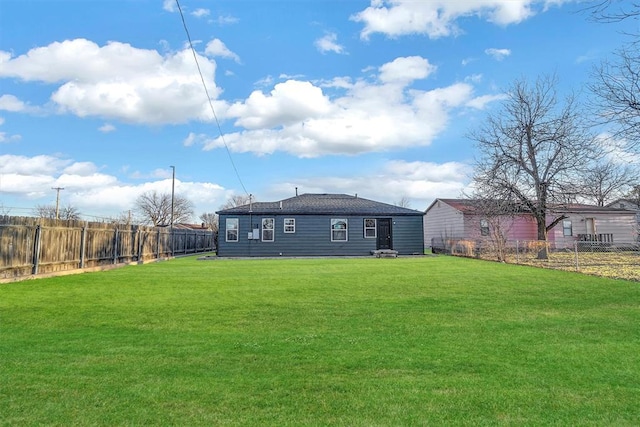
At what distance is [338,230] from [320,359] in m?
18.4

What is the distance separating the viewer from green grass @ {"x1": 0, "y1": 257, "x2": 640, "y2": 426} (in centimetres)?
270

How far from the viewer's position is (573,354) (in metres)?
3.96

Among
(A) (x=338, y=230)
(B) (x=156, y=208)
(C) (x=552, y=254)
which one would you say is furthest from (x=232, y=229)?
(B) (x=156, y=208)

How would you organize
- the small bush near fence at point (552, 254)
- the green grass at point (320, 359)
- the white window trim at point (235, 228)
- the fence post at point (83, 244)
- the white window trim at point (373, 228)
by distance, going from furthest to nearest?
the white window trim at point (373, 228) < the white window trim at point (235, 228) < the small bush near fence at point (552, 254) < the fence post at point (83, 244) < the green grass at point (320, 359)

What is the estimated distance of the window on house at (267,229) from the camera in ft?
71.6

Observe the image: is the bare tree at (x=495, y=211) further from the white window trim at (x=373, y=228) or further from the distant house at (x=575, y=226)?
the white window trim at (x=373, y=228)

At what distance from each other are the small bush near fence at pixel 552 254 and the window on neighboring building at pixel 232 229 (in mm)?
11966

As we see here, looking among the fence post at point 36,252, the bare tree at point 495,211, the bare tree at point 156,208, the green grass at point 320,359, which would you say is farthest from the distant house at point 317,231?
the bare tree at point 156,208

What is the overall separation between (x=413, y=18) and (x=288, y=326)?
9.00m

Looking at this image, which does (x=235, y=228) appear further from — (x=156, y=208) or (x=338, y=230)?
(x=156, y=208)

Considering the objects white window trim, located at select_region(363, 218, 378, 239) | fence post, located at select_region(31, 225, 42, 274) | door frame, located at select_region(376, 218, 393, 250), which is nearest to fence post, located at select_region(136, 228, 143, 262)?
fence post, located at select_region(31, 225, 42, 274)

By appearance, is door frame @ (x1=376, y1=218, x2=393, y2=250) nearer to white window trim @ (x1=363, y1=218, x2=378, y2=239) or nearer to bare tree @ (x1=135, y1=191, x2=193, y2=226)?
white window trim @ (x1=363, y1=218, x2=378, y2=239)

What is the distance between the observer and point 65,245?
11.4m

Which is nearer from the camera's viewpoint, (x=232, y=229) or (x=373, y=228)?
(x=232, y=229)
